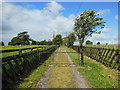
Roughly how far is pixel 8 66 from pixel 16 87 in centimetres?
95

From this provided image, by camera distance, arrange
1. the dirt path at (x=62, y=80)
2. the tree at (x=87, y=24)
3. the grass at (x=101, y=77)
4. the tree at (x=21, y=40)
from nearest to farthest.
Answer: the dirt path at (x=62, y=80) → the grass at (x=101, y=77) → the tree at (x=87, y=24) → the tree at (x=21, y=40)

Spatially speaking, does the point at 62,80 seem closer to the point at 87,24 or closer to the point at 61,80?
the point at 61,80

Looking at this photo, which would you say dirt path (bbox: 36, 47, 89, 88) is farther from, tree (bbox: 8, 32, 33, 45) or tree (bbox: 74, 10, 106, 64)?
tree (bbox: 8, 32, 33, 45)

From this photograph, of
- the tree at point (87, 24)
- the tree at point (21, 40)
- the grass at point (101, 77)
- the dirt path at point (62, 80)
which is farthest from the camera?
the tree at point (21, 40)

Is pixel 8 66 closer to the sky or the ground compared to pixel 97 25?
closer to the ground

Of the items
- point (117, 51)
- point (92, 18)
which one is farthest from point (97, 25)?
point (117, 51)

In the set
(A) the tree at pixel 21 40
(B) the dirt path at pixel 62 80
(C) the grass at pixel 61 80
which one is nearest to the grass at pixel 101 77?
(B) the dirt path at pixel 62 80

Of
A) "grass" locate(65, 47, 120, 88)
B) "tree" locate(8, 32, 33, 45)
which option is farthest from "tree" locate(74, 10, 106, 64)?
"tree" locate(8, 32, 33, 45)

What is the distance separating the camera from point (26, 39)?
108 m

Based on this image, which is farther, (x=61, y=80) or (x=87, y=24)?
(x=87, y=24)

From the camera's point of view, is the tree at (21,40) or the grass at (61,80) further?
the tree at (21,40)

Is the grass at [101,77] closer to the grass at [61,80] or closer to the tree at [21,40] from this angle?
the grass at [61,80]

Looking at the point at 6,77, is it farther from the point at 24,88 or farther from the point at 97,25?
the point at 97,25

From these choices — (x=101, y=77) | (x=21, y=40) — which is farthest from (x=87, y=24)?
(x=21, y=40)
